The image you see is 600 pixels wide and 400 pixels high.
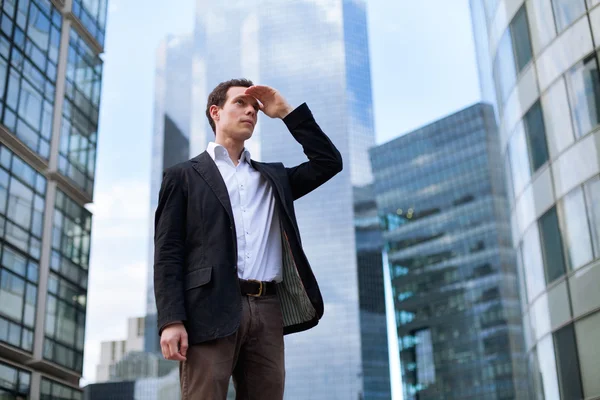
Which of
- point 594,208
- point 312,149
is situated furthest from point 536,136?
point 312,149

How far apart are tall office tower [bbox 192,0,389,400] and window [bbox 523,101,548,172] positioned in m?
119

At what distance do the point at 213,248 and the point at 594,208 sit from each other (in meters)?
15.9

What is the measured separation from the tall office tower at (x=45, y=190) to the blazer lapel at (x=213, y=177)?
886 inches

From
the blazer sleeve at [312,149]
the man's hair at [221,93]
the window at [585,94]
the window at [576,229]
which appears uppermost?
the window at [585,94]

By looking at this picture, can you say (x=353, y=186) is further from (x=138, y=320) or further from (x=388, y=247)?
(x=138, y=320)

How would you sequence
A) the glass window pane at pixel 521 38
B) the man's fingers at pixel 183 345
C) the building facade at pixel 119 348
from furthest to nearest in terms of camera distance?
the building facade at pixel 119 348
the glass window pane at pixel 521 38
the man's fingers at pixel 183 345

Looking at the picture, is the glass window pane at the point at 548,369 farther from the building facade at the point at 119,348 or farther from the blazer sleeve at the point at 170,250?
the building facade at the point at 119,348

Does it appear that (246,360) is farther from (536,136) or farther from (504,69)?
(504,69)

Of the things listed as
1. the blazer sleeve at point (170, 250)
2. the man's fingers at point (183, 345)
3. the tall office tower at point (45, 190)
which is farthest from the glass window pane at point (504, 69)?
the man's fingers at point (183, 345)

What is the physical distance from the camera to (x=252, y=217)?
404 cm

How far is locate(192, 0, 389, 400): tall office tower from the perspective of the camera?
145m

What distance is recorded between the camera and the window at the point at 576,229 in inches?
727

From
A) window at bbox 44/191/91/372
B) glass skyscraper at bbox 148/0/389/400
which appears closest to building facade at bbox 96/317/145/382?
glass skyscraper at bbox 148/0/389/400

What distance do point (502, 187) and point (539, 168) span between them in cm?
9339
